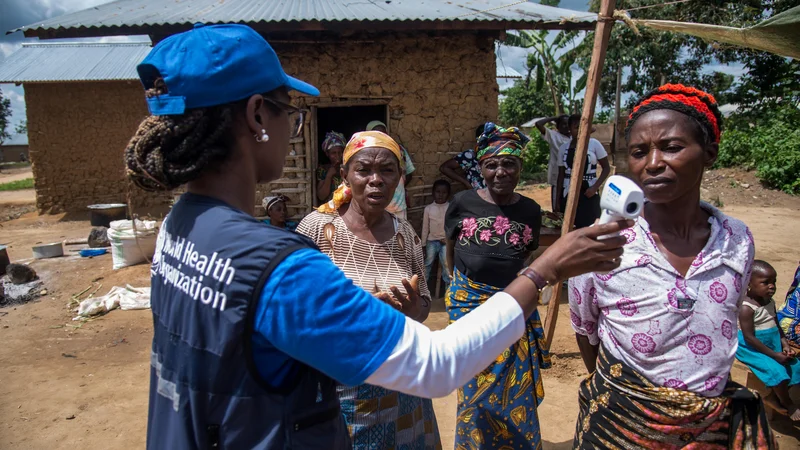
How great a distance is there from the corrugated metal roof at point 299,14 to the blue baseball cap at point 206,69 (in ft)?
15.4

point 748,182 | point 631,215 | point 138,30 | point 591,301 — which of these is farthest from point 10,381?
point 748,182

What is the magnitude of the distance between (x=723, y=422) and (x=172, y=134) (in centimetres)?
189

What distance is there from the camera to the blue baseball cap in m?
1.11

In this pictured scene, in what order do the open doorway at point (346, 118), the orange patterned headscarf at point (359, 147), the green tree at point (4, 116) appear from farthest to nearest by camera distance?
1. the green tree at point (4, 116)
2. the open doorway at point (346, 118)
3. the orange patterned headscarf at point (359, 147)

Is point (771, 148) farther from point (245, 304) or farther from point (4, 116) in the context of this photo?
point (4, 116)

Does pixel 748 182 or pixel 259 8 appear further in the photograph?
pixel 748 182

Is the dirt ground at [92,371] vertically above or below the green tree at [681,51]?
below

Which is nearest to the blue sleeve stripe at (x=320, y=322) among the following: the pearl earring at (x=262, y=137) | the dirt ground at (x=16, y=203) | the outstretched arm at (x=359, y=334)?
the outstretched arm at (x=359, y=334)

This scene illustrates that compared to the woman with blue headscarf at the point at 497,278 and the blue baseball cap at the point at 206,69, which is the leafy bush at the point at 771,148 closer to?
the woman with blue headscarf at the point at 497,278

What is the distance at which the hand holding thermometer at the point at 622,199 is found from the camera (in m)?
1.31

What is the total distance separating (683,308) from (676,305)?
0.9 inches

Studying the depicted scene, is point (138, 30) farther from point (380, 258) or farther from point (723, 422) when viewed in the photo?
point (723, 422)

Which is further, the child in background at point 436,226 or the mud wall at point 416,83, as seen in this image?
the child in background at point 436,226

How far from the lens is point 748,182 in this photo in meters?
12.9
